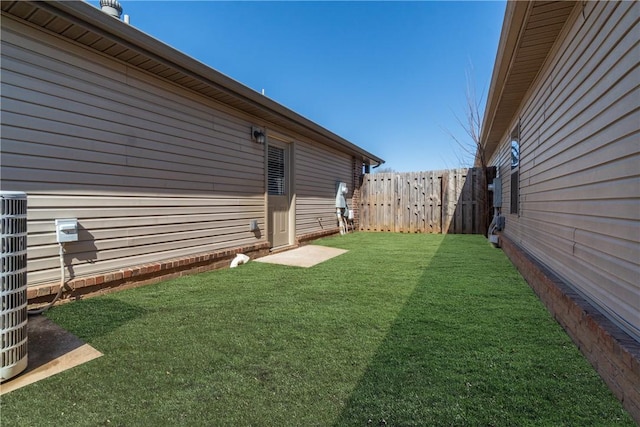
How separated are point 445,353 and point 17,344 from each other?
8.44 ft

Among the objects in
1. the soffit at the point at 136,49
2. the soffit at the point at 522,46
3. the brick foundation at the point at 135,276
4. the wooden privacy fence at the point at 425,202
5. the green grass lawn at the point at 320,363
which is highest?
the soffit at the point at 522,46

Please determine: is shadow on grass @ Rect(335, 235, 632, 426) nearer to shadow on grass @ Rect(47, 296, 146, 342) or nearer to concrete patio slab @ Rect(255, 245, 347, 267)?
shadow on grass @ Rect(47, 296, 146, 342)

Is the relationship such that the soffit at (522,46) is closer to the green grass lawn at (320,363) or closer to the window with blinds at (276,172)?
the green grass lawn at (320,363)

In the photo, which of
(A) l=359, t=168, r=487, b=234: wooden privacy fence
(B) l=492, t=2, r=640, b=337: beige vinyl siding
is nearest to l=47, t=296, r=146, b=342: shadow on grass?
(B) l=492, t=2, r=640, b=337: beige vinyl siding

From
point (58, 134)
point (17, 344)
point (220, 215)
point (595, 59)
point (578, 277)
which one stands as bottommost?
point (17, 344)

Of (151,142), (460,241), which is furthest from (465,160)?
(151,142)

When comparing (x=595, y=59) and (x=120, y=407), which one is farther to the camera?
(x=595, y=59)

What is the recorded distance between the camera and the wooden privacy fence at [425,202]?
9.06 m

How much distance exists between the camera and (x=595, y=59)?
2127mm

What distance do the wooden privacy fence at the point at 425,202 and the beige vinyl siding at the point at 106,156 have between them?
6.29 meters

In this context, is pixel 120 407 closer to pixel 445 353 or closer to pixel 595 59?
pixel 445 353

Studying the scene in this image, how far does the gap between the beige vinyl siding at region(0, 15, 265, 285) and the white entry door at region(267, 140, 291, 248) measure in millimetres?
1265

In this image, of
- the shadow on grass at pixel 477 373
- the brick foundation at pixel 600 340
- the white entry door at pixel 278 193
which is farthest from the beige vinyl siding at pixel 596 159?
the white entry door at pixel 278 193

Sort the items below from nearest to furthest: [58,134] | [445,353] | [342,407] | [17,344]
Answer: [342,407], [17,344], [445,353], [58,134]
